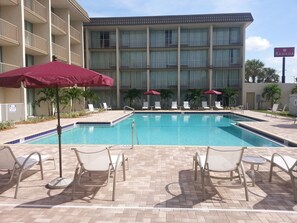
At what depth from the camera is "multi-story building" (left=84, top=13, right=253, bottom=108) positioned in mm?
31297

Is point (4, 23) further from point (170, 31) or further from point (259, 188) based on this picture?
point (170, 31)

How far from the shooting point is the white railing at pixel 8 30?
15.7 meters

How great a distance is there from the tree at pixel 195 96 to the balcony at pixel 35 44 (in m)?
16.7

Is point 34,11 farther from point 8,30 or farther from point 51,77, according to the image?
point 51,77

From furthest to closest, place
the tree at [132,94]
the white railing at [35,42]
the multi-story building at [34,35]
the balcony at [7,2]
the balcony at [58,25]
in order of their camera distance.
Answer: the tree at [132,94] < the balcony at [58,25] < the white railing at [35,42] < the multi-story building at [34,35] < the balcony at [7,2]

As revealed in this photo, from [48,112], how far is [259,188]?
1936 cm

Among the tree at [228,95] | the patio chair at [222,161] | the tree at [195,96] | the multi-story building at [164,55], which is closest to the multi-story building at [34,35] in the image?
the multi-story building at [164,55]

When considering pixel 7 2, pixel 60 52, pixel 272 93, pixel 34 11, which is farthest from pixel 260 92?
pixel 7 2

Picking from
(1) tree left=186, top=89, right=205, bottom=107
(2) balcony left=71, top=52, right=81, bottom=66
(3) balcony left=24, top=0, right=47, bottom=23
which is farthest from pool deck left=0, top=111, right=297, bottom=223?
(1) tree left=186, top=89, right=205, bottom=107

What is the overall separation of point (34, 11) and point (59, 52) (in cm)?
472

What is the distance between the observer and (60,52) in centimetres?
2370

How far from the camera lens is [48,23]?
2077cm

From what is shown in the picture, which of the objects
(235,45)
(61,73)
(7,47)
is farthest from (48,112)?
(235,45)

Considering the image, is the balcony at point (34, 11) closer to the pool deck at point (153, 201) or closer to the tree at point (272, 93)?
the pool deck at point (153, 201)
